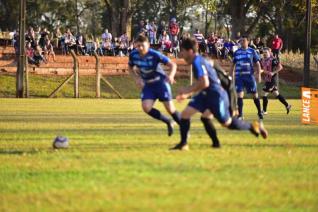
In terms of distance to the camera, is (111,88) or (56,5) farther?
(56,5)

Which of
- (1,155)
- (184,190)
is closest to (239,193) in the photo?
(184,190)

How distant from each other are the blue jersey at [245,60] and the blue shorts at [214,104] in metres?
8.86

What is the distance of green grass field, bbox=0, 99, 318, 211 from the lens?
24.3ft

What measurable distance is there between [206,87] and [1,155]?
3375mm

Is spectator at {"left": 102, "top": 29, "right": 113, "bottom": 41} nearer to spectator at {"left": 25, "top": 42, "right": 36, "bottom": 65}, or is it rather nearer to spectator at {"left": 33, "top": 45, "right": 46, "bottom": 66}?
spectator at {"left": 33, "top": 45, "right": 46, "bottom": 66}

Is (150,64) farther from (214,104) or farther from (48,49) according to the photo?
(48,49)

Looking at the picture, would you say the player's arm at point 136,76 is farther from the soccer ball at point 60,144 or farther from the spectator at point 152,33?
the spectator at point 152,33

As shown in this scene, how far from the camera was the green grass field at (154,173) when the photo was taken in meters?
7.41

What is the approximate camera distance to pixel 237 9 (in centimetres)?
5928

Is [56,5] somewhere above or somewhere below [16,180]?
above

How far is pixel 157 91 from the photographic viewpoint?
14297mm

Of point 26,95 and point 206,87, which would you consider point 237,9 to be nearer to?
point 26,95

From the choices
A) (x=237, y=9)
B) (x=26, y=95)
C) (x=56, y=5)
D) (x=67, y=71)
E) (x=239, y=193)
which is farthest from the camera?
(x=56, y=5)

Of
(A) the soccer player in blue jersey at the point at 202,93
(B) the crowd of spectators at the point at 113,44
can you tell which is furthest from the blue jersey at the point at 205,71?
(B) the crowd of spectators at the point at 113,44
